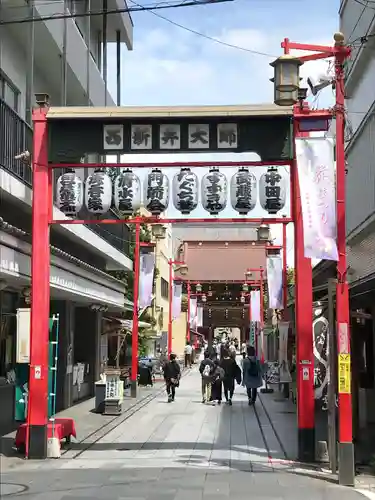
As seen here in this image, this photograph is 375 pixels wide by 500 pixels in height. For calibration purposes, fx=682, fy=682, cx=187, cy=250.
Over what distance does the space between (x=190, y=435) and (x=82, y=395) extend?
9.88 metres

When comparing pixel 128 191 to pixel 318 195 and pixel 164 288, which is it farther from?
pixel 164 288

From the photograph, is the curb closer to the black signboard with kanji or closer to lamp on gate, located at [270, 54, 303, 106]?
the black signboard with kanji

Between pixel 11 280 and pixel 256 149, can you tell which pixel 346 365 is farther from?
pixel 11 280

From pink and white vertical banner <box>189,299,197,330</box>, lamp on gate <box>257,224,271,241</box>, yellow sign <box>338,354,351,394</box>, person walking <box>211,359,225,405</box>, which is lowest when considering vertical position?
person walking <box>211,359,225,405</box>

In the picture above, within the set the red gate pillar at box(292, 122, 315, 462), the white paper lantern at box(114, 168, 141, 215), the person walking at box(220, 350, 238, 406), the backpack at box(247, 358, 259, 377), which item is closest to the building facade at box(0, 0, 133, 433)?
the white paper lantern at box(114, 168, 141, 215)

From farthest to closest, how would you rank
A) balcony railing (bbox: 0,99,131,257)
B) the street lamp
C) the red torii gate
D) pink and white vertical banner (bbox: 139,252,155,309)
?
pink and white vertical banner (bbox: 139,252,155,309)
balcony railing (bbox: 0,99,131,257)
the red torii gate
the street lamp

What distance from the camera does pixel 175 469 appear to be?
38.1ft

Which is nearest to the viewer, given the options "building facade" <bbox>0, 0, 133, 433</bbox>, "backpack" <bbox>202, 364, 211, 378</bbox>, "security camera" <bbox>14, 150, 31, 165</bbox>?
"security camera" <bbox>14, 150, 31, 165</bbox>

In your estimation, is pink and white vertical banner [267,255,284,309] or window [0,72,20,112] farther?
pink and white vertical banner [267,255,284,309]

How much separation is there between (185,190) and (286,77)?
10.3ft

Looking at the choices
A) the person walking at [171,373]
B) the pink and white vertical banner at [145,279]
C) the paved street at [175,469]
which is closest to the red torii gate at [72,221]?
the paved street at [175,469]

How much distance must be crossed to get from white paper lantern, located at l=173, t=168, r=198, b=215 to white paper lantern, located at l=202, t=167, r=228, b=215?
0.19 metres

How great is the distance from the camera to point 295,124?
1302 cm

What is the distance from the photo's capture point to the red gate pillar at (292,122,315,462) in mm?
12578
